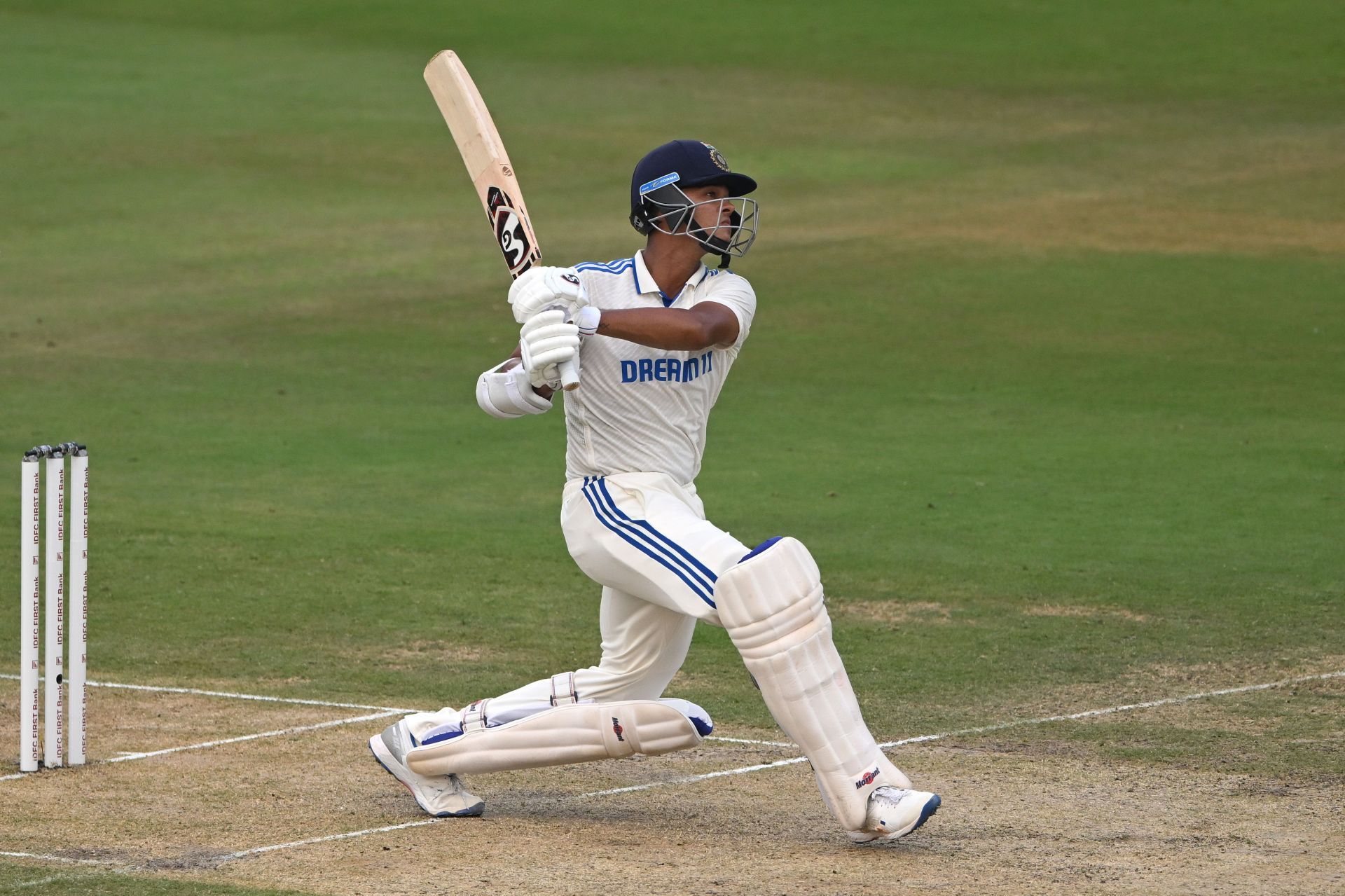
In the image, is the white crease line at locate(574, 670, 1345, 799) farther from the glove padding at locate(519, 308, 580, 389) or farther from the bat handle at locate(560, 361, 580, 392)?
the glove padding at locate(519, 308, 580, 389)

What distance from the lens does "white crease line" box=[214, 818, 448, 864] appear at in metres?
5.64

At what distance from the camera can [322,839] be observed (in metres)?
5.83

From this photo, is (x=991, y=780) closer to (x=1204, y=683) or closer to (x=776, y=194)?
(x=1204, y=683)

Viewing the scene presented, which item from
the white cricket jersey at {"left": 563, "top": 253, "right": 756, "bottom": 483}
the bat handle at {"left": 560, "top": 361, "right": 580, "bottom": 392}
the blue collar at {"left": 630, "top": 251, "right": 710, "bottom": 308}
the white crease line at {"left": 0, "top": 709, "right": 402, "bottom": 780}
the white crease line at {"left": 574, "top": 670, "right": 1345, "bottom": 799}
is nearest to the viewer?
the bat handle at {"left": 560, "top": 361, "right": 580, "bottom": 392}

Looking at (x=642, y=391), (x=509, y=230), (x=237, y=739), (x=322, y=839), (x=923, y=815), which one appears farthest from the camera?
(x=237, y=739)

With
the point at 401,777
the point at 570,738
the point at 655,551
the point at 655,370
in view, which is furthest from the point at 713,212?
the point at 401,777

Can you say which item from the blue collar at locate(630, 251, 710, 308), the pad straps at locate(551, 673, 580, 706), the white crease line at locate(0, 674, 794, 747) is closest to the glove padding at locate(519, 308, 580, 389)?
the blue collar at locate(630, 251, 710, 308)

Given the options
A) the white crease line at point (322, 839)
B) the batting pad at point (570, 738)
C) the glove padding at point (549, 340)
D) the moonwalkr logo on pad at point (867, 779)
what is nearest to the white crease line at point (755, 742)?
the batting pad at point (570, 738)

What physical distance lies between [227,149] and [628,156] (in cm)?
499

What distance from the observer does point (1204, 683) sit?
313 inches

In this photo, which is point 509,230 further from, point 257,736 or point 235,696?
point 235,696

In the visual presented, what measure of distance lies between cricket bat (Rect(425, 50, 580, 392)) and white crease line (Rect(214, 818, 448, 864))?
5.64 feet

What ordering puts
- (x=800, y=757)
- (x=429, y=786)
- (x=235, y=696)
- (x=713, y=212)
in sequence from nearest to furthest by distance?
(x=713, y=212) < (x=429, y=786) < (x=800, y=757) < (x=235, y=696)

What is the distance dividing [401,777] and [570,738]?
0.56m
